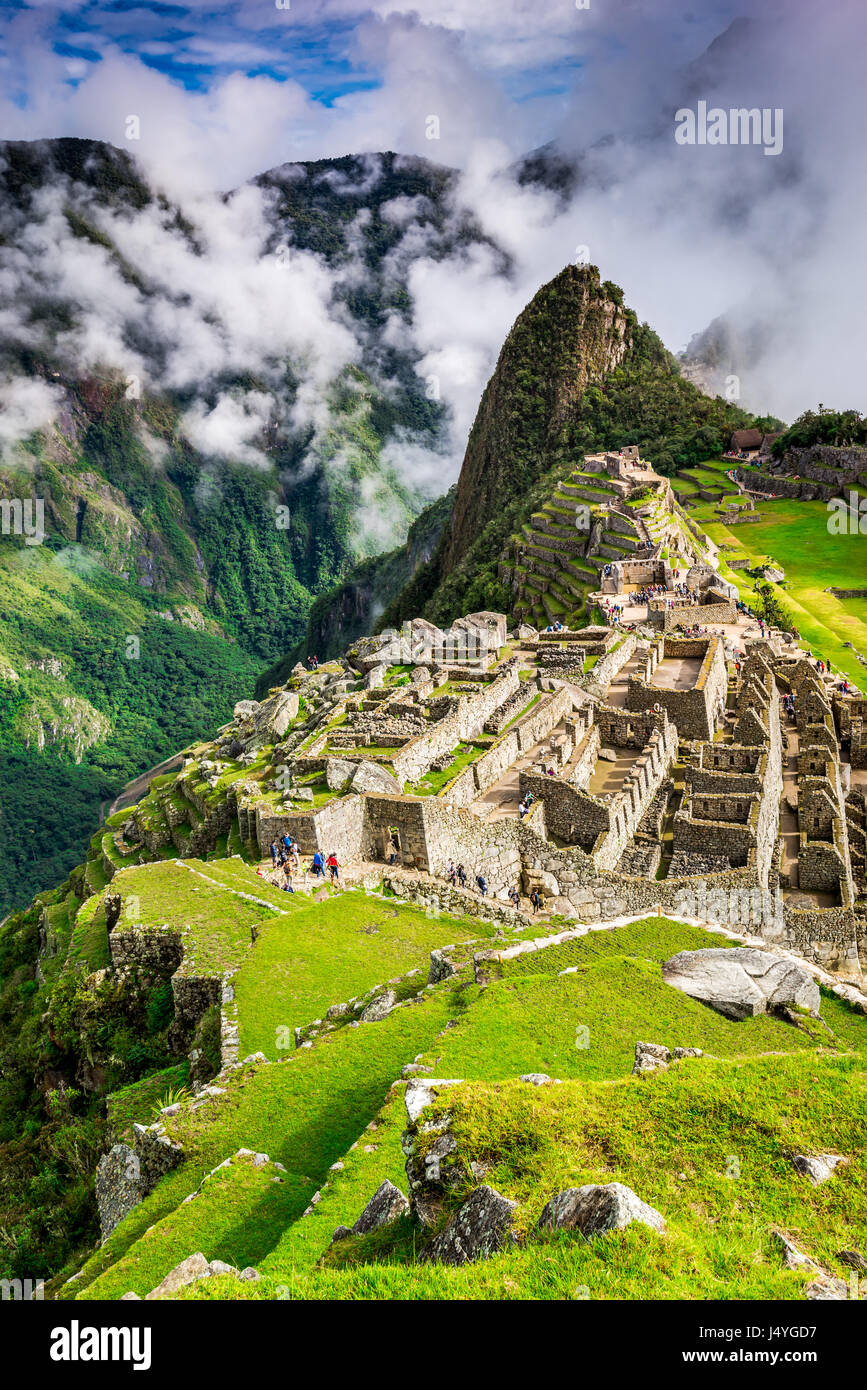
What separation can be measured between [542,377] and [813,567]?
73.3 metres

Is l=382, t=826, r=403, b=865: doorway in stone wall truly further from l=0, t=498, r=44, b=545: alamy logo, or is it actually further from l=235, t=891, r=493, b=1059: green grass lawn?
l=0, t=498, r=44, b=545: alamy logo

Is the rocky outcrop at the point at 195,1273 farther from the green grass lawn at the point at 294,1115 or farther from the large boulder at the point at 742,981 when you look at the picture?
the large boulder at the point at 742,981

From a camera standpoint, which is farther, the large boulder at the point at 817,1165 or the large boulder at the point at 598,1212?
the large boulder at the point at 817,1165

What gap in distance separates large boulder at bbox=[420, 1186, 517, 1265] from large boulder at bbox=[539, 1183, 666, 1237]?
0.23 metres

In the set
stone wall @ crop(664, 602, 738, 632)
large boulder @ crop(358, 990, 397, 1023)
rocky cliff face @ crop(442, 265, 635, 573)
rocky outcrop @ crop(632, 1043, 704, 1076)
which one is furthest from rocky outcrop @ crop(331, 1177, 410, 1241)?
rocky cliff face @ crop(442, 265, 635, 573)

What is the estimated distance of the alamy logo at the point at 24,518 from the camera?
16965cm

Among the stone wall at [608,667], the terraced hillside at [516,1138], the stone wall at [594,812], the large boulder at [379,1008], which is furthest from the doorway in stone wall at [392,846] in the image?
the stone wall at [608,667]

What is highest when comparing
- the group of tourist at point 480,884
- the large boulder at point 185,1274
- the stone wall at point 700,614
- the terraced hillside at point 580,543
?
the terraced hillside at point 580,543

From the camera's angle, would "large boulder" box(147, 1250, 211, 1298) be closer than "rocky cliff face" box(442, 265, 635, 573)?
Yes
